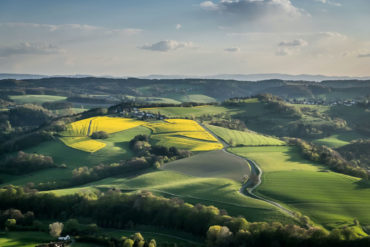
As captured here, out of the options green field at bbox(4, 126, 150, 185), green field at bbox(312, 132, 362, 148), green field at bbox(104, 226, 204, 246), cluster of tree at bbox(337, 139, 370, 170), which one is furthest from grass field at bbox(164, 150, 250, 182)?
green field at bbox(312, 132, 362, 148)

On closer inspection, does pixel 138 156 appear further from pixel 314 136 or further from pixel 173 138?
pixel 314 136

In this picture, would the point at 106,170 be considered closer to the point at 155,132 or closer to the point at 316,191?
the point at 155,132

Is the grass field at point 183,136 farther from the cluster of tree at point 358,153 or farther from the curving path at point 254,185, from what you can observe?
the cluster of tree at point 358,153

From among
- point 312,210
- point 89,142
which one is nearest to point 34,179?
point 89,142

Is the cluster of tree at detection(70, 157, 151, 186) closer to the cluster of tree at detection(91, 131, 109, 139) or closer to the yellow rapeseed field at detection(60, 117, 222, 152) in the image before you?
the yellow rapeseed field at detection(60, 117, 222, 152)

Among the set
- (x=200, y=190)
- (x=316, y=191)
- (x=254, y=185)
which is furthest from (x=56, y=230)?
(x=316, y=191)

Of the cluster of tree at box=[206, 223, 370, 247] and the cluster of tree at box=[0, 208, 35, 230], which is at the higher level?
the cluster of tree at box=[206, 223, 370, 247]
